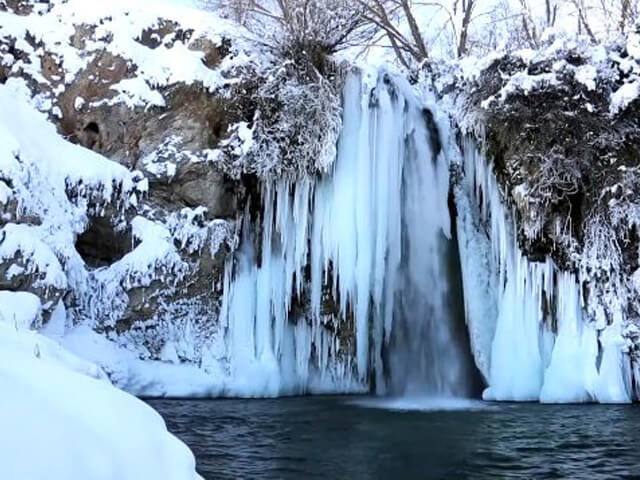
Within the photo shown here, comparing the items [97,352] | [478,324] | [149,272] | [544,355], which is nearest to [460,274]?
[478,324]

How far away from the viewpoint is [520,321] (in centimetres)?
973

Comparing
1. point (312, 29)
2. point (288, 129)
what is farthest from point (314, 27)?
point (288, 129)

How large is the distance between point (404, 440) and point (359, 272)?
3940 millimetres

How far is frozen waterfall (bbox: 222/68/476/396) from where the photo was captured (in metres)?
10.0

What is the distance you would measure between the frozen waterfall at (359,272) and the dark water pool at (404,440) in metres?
1.52

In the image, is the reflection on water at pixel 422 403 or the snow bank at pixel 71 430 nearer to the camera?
the snow bank at pixel 71 430

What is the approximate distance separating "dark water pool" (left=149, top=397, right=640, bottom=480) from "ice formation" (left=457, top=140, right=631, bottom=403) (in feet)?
1.99

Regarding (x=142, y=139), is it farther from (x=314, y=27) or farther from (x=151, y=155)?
(x=314, y=27)

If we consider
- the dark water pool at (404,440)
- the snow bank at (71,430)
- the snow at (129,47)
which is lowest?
the dark water pool at (404,440)

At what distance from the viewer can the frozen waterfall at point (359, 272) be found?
10.0 metres

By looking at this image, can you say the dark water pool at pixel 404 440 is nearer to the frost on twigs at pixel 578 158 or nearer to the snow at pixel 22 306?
the snow at pixel 22 306

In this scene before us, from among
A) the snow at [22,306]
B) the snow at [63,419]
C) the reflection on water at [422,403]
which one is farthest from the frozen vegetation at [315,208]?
the snow at [63,419]

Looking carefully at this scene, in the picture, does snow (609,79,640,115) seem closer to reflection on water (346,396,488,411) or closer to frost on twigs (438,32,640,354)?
frost on twigs (438,32,640,354)

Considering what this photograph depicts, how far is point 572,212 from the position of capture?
10023mm
